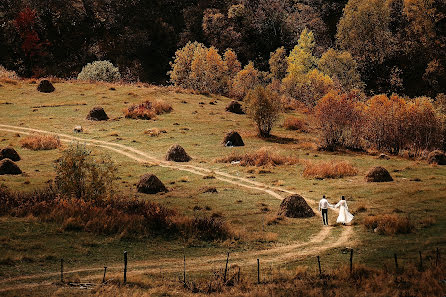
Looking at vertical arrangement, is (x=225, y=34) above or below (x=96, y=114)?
above

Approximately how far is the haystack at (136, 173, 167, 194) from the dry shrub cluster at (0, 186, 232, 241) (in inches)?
228

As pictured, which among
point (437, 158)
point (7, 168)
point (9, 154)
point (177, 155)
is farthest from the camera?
point (177, 155)

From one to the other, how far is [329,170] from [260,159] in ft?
21.9

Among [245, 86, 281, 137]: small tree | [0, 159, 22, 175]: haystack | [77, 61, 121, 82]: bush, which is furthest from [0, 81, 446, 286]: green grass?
[77, 61, 121, 82]: bush

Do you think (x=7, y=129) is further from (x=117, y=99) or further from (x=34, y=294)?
(x=34, y=294)

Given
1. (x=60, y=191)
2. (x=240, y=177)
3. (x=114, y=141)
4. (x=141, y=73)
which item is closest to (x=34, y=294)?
(x=60, y=191)

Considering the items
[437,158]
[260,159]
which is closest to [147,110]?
[260,159]

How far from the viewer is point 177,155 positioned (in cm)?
4928

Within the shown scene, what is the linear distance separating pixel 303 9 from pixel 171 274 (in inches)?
5067

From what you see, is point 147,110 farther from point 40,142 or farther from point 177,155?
point 177,155

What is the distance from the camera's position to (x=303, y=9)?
142750 mm

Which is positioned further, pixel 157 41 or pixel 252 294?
pixel 157 41

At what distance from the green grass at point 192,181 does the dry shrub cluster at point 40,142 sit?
1.02m

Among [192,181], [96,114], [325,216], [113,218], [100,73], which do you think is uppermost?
[100,73]
